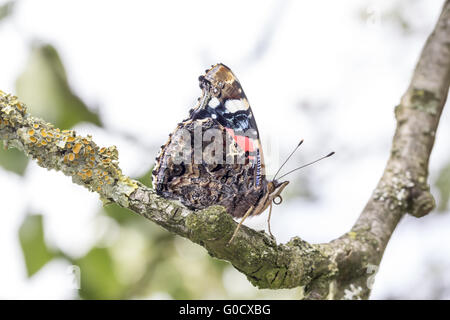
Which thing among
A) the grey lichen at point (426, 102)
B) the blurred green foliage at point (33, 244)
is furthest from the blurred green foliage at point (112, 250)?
the grey lichen at point (426, 102)

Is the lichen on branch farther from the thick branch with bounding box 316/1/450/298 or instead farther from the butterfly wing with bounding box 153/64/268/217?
the thick branch with bounding box 316/1/450/298

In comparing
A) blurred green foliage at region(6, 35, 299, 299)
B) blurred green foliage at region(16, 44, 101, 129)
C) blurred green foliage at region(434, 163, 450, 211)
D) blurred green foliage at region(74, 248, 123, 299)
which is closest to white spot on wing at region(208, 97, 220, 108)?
blurred green foliage at region(6, 35, 299, 299)

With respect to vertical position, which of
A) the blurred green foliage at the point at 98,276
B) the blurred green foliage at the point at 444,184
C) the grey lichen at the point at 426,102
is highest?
the blurred green foliage at the point at 444,184

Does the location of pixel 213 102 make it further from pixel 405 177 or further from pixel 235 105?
pixel 405 177

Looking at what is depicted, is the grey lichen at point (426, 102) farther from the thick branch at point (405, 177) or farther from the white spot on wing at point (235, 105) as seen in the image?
the white spot on wing at point (235, 105)

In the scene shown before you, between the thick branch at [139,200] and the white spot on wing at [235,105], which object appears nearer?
the thick branch at [139,200]

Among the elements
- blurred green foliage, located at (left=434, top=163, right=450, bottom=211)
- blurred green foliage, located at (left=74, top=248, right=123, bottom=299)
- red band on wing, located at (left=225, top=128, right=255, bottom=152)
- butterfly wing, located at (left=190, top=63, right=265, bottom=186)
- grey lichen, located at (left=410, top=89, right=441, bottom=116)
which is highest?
blurred green foliage, located at (left=434, top=163, right=450, bottom=211)
